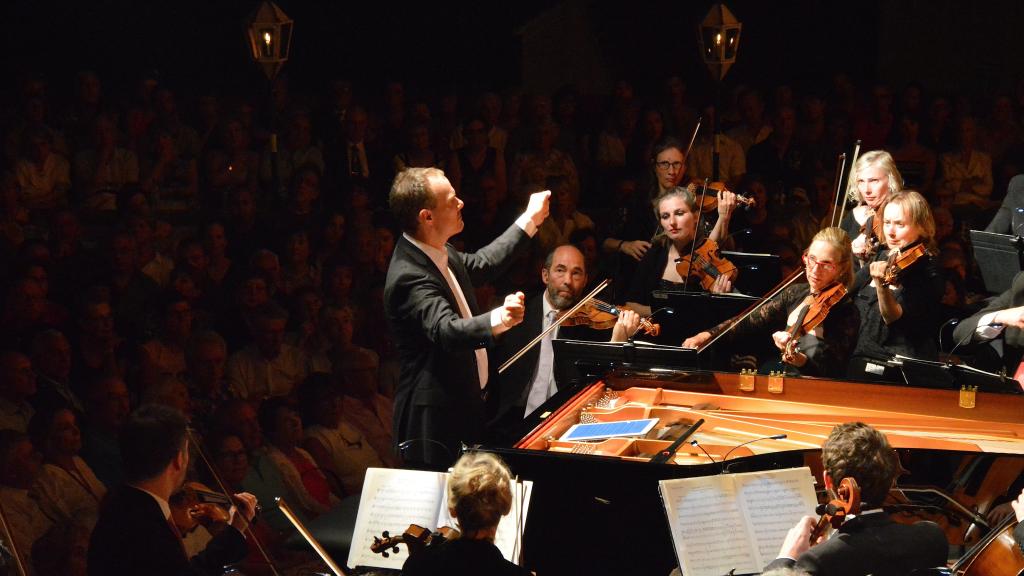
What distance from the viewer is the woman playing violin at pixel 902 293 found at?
4887 mm

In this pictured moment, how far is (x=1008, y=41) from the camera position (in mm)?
10141

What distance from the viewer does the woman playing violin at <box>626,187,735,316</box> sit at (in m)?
5.80

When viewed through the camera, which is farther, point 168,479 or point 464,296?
point 464,296

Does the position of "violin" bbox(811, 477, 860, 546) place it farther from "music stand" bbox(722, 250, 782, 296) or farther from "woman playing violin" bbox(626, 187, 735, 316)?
"music stand" bbox(722, 250, 782, 296)

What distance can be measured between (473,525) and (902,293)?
2583mm

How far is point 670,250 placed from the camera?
19.6ft

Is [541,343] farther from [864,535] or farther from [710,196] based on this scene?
[864,535]

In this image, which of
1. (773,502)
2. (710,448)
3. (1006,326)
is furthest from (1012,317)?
(773,502)

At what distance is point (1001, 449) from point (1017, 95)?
5232 mm

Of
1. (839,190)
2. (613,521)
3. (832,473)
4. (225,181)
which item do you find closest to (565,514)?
(613,521)

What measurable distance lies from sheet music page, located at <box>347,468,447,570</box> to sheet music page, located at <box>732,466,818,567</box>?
88 cm

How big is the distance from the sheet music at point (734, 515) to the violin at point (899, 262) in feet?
5.53

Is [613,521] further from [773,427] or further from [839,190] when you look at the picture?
[839,190]

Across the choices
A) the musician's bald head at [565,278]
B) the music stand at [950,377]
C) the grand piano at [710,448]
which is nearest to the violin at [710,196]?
the musician's bald head at [565,278]
